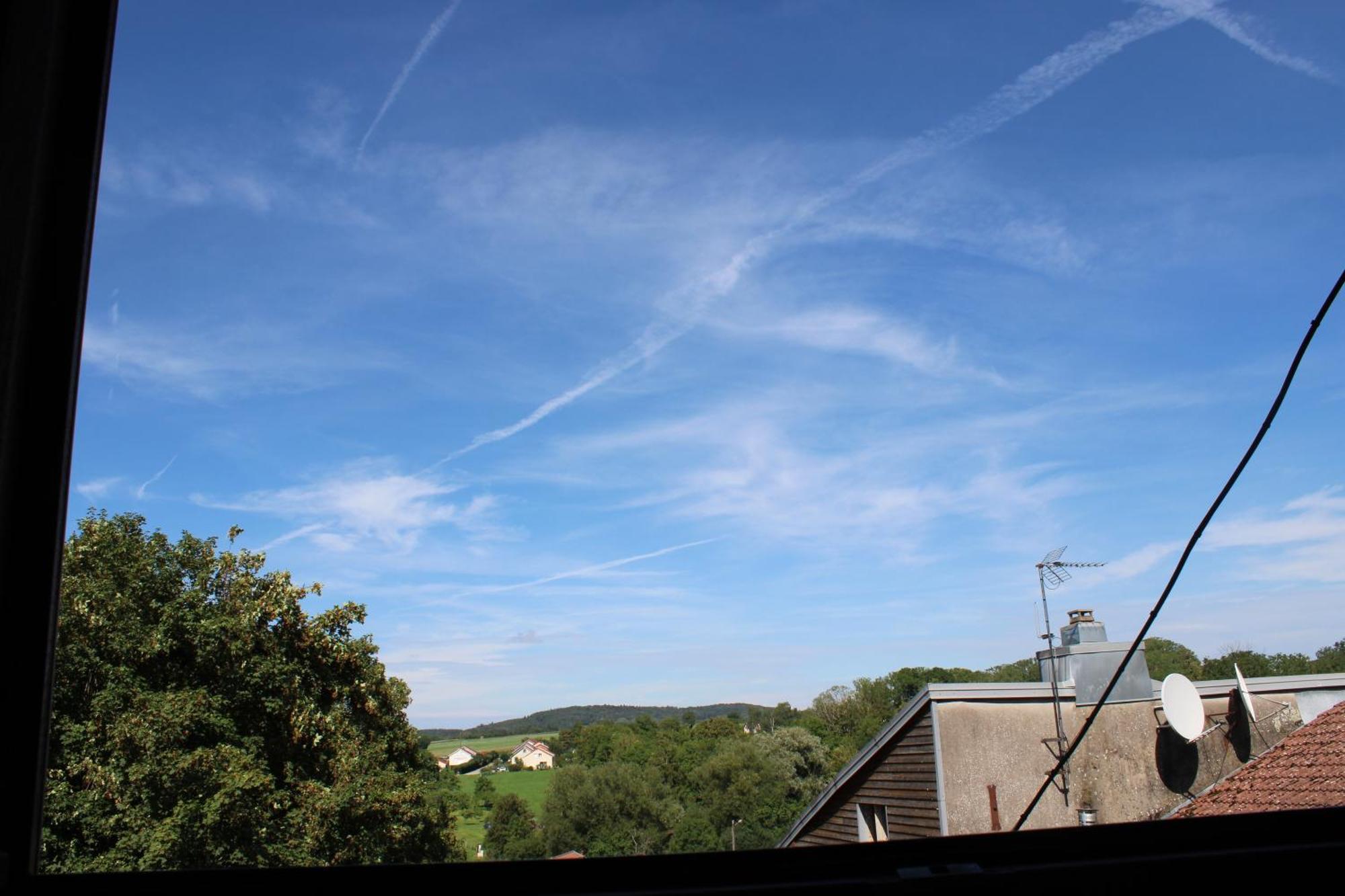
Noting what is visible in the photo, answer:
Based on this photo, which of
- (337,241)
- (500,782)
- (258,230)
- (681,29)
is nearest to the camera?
(681,29)

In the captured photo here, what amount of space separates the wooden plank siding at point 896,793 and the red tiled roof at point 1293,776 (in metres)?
1.72

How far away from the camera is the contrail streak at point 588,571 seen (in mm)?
13695

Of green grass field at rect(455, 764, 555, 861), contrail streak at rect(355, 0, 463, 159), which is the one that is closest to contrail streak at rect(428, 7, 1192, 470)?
contrail streak at rect(355, 0, 463, 159)

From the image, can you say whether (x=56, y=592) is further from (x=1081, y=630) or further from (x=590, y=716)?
(x=1081, y=630)

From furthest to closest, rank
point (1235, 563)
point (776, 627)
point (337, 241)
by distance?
point (776, 627), point (337, 241), point (1235, 563)

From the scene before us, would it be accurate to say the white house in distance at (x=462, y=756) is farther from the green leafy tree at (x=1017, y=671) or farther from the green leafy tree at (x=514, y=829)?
the green leafy tree at (x=1017, y=671)

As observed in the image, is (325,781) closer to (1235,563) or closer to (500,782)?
(500,782)

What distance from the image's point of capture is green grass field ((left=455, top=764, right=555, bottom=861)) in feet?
22.4

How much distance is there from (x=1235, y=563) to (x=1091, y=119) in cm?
239

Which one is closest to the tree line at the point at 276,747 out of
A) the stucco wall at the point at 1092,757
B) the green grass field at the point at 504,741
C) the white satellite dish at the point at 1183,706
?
Result: the stucco wall at the point at 1092,757

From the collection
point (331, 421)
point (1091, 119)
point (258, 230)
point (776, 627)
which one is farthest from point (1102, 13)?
point (776, 627)

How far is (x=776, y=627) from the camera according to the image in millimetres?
14930

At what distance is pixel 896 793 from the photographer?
6773 mm

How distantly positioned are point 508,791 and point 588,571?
619cm
